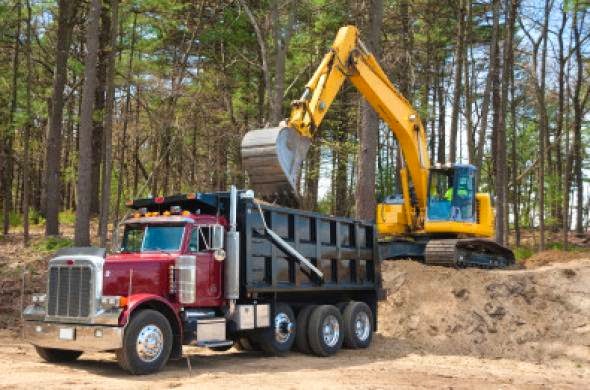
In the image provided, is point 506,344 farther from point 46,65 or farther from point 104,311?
point 46,65

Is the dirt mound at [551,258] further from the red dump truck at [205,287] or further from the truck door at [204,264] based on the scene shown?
the truck door at [204,264]

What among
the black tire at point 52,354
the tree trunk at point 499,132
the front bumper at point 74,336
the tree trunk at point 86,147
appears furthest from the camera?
the tree trunk at point 499,132

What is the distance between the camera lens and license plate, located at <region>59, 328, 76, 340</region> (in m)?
10.5

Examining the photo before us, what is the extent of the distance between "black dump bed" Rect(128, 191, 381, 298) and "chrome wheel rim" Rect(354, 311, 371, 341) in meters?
0.58

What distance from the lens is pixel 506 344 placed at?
632 inches

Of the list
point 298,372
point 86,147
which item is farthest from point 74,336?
point 86,147

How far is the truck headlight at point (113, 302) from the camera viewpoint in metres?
10.3

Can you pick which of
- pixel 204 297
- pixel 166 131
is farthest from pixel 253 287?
pixel 166 131

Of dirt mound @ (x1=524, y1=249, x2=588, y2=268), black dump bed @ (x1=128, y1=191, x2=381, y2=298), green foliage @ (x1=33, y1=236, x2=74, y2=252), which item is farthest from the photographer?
dirt mound @ (x1=524, y1=249, x2=588, y2=268)

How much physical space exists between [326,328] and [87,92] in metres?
9.37

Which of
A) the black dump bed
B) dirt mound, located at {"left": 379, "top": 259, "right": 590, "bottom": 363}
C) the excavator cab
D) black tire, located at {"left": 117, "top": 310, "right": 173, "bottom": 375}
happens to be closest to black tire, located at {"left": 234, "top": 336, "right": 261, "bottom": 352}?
the black dump bed

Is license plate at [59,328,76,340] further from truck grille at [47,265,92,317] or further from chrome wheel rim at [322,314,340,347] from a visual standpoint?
chrome wheel rim at [322,314,340,347]

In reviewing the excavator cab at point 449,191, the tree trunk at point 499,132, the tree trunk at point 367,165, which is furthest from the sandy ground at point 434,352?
the tree trunk at point 499,132

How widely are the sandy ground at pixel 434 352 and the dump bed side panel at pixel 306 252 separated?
1392mm
